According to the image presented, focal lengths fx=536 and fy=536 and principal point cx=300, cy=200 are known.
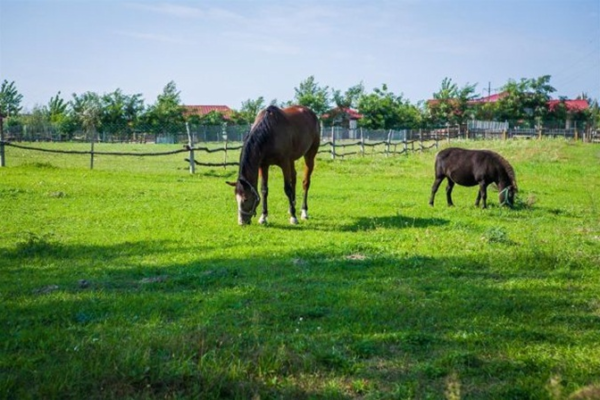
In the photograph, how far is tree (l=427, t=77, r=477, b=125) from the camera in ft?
228

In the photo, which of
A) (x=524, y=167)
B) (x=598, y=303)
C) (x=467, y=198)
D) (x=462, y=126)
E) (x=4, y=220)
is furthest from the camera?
(x=462, y=126)

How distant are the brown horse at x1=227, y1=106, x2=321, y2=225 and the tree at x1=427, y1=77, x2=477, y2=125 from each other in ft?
200

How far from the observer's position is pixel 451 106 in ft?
230

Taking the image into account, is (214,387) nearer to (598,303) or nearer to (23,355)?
(23,355)

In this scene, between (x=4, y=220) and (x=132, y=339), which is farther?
(x=4, y=220)

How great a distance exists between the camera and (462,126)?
59.2 meters

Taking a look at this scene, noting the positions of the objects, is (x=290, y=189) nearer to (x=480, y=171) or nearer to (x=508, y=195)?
(x=480, y=171)

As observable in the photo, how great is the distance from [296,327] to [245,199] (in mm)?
5417

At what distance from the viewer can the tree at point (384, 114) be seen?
66688 mm

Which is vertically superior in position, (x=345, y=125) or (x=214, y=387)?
(x=345, y=125)

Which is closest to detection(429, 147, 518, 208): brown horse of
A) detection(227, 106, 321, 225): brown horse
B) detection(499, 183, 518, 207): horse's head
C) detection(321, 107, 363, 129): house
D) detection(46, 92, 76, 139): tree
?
detection(499, 183, 518, 207): horse's head

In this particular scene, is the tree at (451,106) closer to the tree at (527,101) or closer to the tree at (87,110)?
the tree at (527,101)

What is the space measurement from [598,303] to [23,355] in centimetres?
526

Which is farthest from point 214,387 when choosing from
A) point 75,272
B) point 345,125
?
point 345,125
